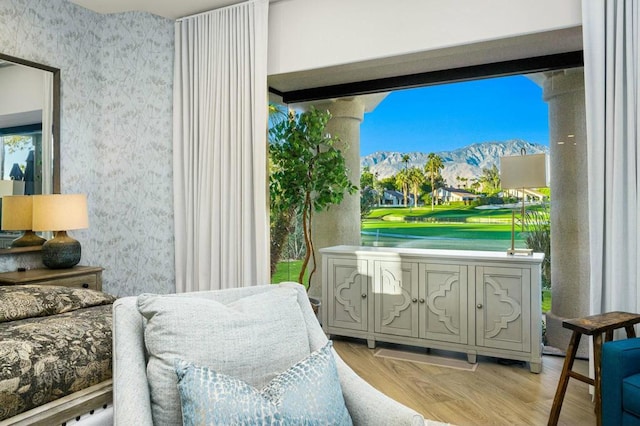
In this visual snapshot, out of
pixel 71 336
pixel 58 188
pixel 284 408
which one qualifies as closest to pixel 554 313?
pixel 284 408

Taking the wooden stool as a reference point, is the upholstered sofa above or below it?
above

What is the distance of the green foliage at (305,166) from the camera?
412cm

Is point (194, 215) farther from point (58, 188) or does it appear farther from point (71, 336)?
point (71, 336)

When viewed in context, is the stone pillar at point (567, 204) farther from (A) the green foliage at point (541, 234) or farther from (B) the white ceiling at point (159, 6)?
(B) the white ceiling at point (159, 6)

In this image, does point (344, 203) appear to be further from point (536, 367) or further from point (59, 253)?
point (59, 253)

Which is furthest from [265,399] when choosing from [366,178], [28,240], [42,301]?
[366,178]

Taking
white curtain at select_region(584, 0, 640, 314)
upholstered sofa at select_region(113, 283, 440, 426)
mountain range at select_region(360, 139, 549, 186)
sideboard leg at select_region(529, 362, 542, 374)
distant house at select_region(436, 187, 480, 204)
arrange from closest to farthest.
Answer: upholstered sofa at select_region(113, 283, 440, 426)
white curtain at select_region(584, 0, 640, 314)
sideboard leg at select_region(529, 362, 542, 374)
mountain range at select_region(360, 139, 549, 186)
distant house at select_region(436, 187, 480, 204)

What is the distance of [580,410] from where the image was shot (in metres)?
2.67

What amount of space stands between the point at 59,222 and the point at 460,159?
316 centimetres

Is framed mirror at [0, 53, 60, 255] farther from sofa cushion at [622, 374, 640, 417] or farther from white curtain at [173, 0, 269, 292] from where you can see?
sofa cushion at [622, 374, 640, 417]

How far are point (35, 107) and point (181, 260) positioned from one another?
154cm

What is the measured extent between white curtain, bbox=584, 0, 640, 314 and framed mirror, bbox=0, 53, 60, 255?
3.54 meters

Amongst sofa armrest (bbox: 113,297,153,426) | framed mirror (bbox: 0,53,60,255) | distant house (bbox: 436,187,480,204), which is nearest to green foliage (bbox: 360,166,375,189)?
distant house (bbox: 436,187,480,204)

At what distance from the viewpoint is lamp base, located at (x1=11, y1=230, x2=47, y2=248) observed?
10.4ft
